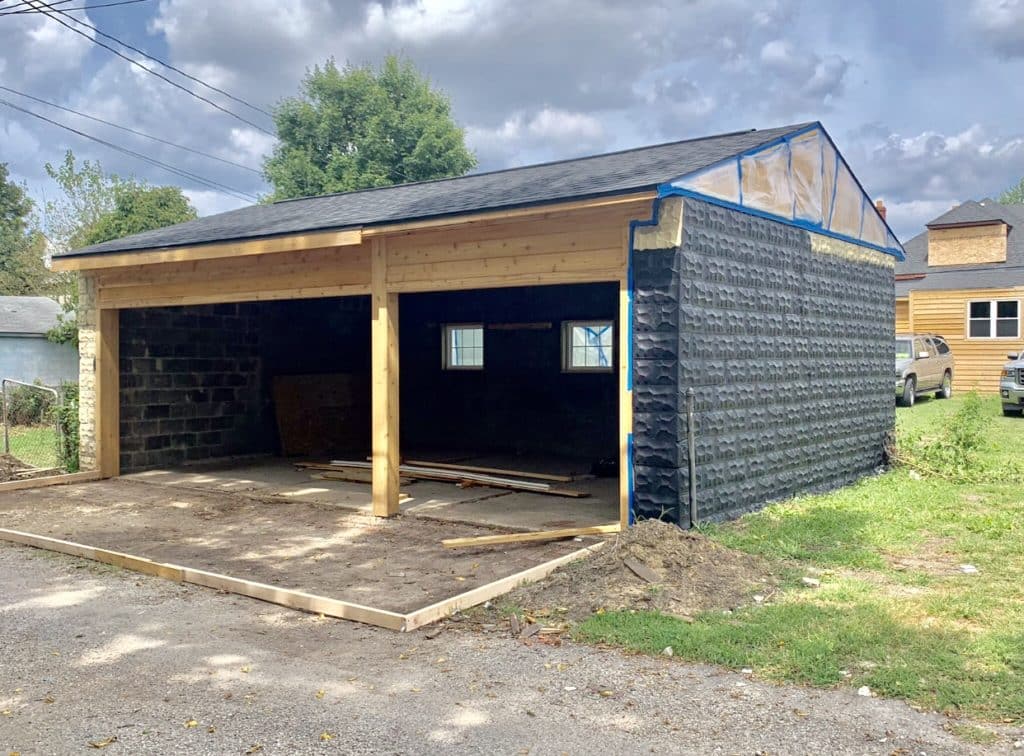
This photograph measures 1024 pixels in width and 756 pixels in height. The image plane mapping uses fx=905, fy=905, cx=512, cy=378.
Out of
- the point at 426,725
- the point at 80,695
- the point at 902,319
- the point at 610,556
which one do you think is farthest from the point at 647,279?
the point at 902,319

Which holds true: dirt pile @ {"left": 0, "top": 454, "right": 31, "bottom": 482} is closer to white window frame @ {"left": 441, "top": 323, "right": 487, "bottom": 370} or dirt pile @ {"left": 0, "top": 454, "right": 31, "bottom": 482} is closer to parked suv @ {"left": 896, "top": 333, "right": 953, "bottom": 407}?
white window frame @ {"left": 441, "top": 323, "right": 487, "bottom": 370}

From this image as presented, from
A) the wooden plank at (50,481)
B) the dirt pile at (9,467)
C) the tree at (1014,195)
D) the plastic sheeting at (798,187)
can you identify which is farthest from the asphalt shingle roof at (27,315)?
the tree at (1014,195)

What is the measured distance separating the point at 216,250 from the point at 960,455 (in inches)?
384

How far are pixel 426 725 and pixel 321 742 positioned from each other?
475mm

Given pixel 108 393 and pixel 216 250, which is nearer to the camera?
pixel 216 250

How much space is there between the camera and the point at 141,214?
2620 centimetres

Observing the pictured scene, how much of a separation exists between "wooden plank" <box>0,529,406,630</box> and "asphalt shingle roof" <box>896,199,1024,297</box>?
76.0 feet

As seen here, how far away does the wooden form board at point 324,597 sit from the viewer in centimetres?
573

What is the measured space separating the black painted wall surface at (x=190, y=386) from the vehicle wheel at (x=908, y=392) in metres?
13.9

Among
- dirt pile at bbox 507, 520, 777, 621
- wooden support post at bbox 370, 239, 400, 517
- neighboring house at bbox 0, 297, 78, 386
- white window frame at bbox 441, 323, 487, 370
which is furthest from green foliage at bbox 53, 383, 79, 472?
neighboring house at bbox 0, 297, 78, 386

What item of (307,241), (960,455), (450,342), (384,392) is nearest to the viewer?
(384,392)

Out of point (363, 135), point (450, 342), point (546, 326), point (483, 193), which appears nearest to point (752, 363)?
point (483, 193)

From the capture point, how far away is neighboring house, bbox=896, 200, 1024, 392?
2408cm

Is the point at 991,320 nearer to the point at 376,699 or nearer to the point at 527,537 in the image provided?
the point at 527,537
